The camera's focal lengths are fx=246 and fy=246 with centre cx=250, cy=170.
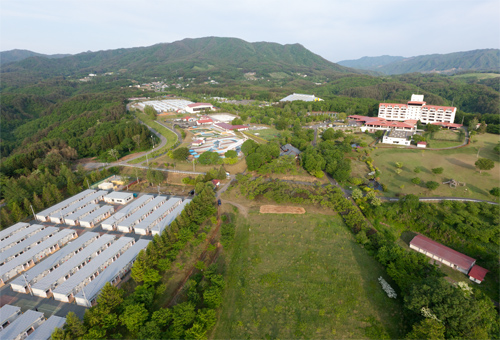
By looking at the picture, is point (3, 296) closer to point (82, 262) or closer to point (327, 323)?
point (82, 262)

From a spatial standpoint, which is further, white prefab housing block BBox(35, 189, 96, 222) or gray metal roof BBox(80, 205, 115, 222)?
white prefab housing block BBox(35, 189, 96, 222)

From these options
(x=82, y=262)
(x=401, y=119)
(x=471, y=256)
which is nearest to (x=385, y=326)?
(x=471, y=256)

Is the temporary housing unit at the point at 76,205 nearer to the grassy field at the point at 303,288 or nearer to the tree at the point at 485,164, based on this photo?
the grassy field at the point at 303,288

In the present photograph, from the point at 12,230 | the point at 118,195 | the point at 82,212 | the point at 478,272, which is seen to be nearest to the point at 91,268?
the point at 82,212

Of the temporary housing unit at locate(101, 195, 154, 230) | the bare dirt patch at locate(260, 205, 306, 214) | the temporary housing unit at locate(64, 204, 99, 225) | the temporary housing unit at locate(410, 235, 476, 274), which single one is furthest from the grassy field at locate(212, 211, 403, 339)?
the temporary housing unit at locate(64, 204, 99, 225)

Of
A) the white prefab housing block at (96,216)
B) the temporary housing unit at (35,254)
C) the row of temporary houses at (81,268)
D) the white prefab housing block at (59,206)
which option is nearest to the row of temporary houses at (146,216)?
the white prefab housing block at (96,216)

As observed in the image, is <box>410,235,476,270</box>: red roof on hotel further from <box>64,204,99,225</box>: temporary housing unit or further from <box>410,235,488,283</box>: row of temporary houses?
<box>64,204,99,225</box>: temporary housing unit

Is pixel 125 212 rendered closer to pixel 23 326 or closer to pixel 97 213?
pixel 97 213
